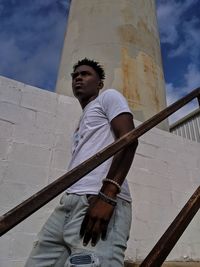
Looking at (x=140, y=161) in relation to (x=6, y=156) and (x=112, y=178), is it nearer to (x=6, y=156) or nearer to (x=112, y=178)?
(x=6, y=156)

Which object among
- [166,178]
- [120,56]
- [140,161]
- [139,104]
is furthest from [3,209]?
[120,56]

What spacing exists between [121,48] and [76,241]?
3.17 meters

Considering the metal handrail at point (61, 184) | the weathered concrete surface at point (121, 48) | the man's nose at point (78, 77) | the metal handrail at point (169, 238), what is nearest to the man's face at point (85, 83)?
the man's nose at point (78, 77)

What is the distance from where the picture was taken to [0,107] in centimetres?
204

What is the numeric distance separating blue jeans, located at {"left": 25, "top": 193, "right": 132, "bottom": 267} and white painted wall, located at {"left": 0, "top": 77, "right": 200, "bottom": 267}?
0.85 m

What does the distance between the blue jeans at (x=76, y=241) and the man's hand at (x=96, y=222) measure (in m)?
0.02

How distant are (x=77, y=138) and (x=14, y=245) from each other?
1.00 meters

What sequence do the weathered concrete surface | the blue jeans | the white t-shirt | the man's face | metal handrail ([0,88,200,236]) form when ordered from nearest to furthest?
metal handrail ([0,88,200,236]) < the blue jeans < the white t-shirt < the man's face < the weathered concrete surface

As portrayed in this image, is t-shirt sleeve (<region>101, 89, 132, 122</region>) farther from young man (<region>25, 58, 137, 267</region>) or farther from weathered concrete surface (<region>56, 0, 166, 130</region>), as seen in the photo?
weathered concrete surface (<region>56, 0, 166, 130</region>)

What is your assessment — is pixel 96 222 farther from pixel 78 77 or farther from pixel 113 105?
pixel 78 77

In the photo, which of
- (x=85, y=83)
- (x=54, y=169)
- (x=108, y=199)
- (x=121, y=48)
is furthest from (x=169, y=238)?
(x=121, y=48)

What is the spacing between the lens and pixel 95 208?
2.95 feet

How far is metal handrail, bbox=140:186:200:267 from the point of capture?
3.06 feet

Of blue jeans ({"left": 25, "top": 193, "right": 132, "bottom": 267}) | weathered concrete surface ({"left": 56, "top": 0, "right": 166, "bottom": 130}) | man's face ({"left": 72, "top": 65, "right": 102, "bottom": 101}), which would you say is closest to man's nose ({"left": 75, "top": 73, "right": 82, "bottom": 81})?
man's face ({"left": 72, "top": 65, "right": 102, "bottom": 101})
